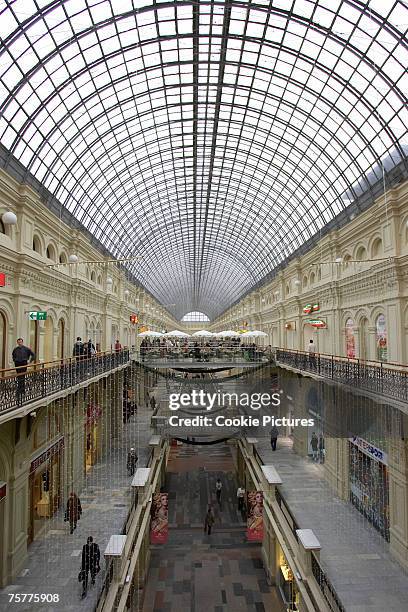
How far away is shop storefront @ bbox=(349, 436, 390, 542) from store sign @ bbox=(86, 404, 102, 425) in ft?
44.3

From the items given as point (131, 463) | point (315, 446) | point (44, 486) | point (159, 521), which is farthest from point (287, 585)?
point (131, 463)

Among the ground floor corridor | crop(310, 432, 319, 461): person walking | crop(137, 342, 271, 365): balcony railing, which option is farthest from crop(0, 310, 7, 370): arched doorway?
crop(310, 432, 319, 461): person walking

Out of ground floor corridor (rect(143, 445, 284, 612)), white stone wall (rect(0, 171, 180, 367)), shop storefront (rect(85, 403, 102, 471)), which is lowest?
ground floor corridor (rect(143, 445, 284, 612))

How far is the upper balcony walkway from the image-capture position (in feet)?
35.1

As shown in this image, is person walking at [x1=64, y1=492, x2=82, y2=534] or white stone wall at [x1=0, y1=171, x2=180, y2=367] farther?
person walking at [x1=64, y1=492, x2=82, y2=534]

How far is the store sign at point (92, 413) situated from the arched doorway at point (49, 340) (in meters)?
4.37

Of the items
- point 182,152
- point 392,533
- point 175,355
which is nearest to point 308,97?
point 182,152

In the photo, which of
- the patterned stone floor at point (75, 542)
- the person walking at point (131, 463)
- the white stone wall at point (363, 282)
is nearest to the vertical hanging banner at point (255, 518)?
the patterned stone floor at point (75, 542)

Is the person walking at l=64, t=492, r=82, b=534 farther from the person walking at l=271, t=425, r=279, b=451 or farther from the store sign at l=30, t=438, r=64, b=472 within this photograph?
the person walking at l=271, t=425, r=279, b=451

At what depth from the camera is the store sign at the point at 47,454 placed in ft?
51.9

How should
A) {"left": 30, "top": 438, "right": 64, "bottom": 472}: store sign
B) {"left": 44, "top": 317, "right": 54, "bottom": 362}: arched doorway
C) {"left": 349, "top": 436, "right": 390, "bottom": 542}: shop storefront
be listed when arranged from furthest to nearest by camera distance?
{"left": 44, "top": 317, "right": 54, "bottom": 362}: arched doorway → {"left": 349, "top": 436, "right": 390, "bottom": 542}: shop storefront → {"left": 30, "top": 438, "right": 64, "bottom": 472}: store sign

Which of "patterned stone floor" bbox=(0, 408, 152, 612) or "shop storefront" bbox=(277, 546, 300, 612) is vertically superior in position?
"patterned stone floor" bbox=(0, 408, 152, 612)

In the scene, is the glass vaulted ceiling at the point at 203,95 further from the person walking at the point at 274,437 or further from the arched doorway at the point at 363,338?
the person walking at the point at 274,437

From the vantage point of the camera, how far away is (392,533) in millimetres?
14828
